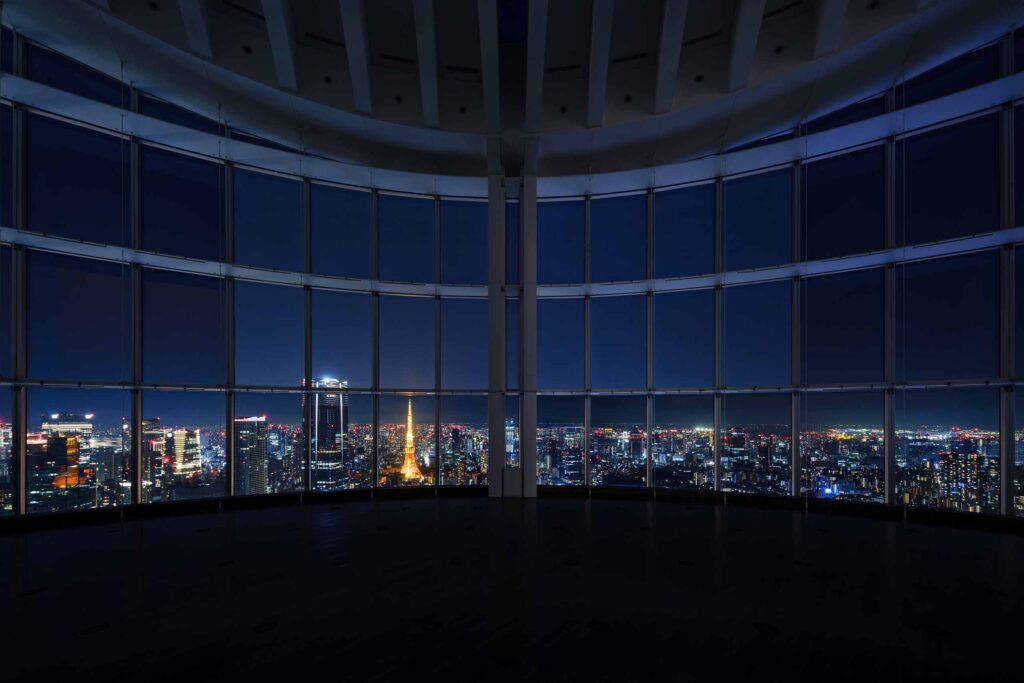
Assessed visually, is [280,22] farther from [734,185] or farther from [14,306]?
[734,185]

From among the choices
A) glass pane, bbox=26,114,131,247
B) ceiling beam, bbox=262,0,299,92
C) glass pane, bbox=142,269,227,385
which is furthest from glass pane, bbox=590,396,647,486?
glass pane, bbox=26,114,131,247

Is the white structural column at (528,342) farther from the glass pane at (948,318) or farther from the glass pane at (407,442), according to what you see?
the glass pane at (948,318)

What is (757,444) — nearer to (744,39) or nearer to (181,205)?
(744,39)

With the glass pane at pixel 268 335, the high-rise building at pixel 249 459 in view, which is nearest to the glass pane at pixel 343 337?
the glass pane at pixel 268 335

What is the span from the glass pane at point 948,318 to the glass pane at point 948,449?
477 millimetres

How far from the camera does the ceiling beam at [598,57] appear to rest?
326 inches

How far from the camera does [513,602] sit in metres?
5.10

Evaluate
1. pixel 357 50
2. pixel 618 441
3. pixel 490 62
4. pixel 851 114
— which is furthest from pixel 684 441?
pixel 357 50

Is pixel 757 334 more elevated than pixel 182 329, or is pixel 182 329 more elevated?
pixel 182 329

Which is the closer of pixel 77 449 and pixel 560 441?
pixel 77 449

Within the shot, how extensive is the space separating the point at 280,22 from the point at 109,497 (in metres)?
9.17

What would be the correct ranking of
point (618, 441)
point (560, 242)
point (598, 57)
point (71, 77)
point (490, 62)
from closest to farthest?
point (71, 77), point (598, 57), point (490, 62), point (618, 441), point (560, 242)

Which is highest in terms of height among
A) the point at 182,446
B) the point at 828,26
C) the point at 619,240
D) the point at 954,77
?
the point at 828,26

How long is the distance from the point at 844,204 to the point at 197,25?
1269 cm
